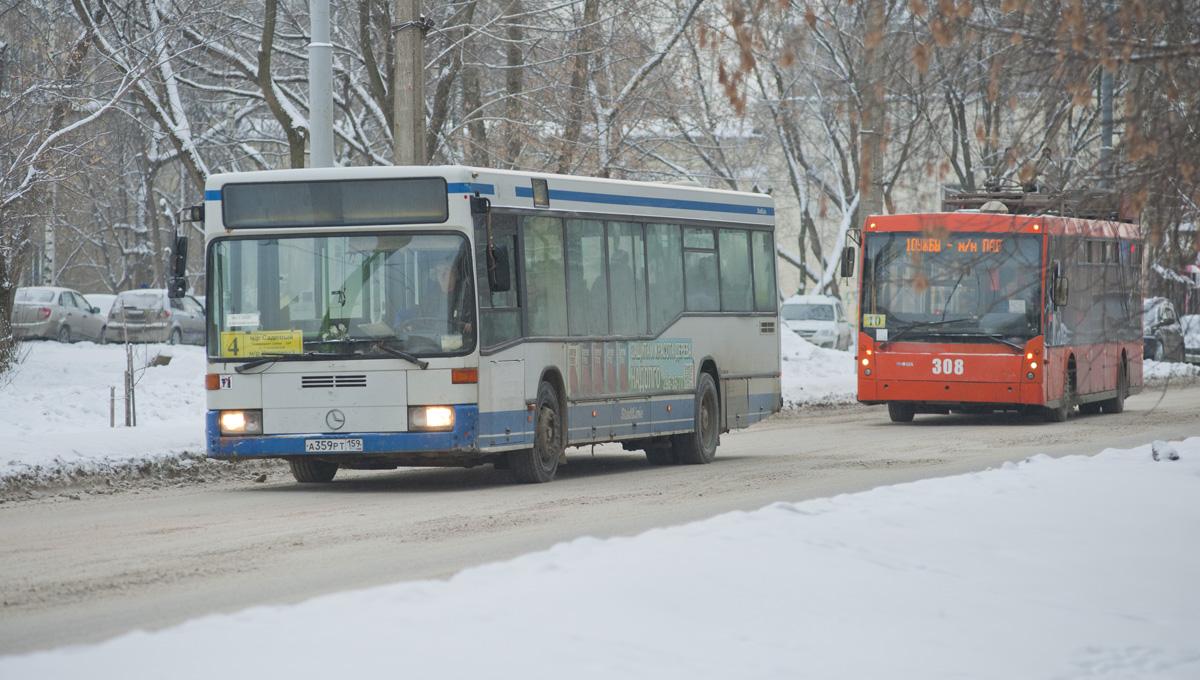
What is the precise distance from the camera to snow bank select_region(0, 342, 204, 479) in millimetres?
17453

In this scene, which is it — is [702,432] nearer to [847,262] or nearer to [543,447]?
[543,447]

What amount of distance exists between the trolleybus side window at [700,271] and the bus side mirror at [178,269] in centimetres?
558

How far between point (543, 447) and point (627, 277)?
2324 mm

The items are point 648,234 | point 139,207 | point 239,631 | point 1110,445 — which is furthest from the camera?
point 139,207

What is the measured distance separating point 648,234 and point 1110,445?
259 inches

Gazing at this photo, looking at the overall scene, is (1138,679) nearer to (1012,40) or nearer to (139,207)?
(1012,40)

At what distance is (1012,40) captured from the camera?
31.2 feet

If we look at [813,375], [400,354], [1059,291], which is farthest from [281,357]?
[813,375]

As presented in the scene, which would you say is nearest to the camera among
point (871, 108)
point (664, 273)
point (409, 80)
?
point (871, 108)

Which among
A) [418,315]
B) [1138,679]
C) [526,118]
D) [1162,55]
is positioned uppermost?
[526,118]

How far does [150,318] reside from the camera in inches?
1879

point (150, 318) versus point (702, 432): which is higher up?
point (150, 318)

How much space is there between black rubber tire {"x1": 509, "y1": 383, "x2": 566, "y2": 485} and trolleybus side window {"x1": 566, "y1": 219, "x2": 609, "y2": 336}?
0.77 metres

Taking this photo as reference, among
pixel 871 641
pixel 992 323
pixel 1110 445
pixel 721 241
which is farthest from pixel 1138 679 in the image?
pixel 992 323
